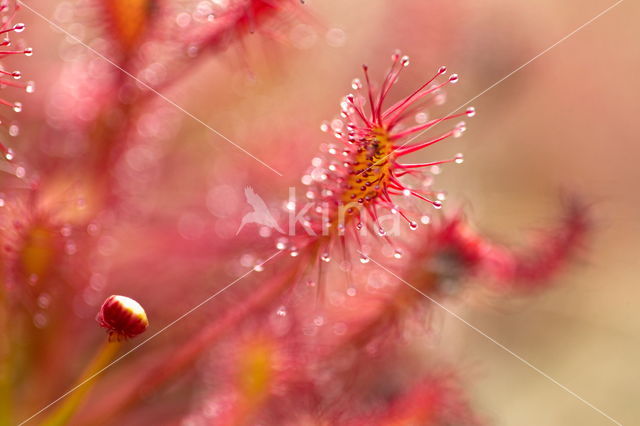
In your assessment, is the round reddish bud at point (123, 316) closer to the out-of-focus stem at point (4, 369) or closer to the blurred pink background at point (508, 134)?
the out-of-focus stem at point (4, 369)

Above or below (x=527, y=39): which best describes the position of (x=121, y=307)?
below

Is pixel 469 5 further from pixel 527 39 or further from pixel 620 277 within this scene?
pixel 620 277

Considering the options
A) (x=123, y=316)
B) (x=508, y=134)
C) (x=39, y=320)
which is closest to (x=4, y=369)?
(x=39, y=320)

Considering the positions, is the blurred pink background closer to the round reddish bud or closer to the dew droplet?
the dew droplet

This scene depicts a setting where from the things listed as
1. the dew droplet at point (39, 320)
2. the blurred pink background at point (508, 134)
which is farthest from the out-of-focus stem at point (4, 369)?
the blurred pink background at point (508, 134)

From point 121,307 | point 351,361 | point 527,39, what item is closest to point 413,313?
point 351,361

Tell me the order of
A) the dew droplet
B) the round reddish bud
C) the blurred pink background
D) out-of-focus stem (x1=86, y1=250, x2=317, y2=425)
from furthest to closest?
the blurred pink background, the dew droplet, out-of-focus stem (x1=86, y1=250, x2=317, y2=425), the round reddish bud

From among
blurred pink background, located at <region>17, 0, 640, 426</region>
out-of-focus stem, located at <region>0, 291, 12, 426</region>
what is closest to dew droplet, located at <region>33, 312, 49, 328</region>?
out-of-focus stem, located at <region>0, 291, 12, 426</region>

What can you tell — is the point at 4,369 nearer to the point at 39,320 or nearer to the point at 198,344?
the point at 39,320
